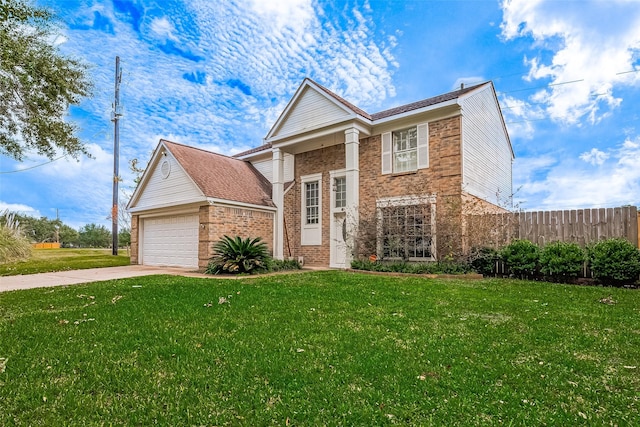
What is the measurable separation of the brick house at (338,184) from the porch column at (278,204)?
0.14ft

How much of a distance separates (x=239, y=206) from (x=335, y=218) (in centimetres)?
384

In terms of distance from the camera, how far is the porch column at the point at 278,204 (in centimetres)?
1505

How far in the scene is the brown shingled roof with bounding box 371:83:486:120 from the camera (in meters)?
11.9

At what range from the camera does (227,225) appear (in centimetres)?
1335

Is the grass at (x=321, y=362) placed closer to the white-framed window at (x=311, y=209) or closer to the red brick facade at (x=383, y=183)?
the red brick facade at (x=383, y=183)

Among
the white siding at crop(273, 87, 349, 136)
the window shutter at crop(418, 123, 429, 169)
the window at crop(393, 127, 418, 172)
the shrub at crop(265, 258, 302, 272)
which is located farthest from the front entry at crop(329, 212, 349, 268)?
the white siding at crop(273, 87, 349, 136)

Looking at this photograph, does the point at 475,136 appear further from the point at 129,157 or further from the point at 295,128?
the point at 129,157

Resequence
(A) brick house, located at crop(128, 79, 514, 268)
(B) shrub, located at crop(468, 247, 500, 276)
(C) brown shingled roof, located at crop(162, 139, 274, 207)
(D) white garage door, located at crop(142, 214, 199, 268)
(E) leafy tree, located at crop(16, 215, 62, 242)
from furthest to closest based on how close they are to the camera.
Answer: (E) leafy tree, located at crop(16, 215, 62, 242), (D) white garage door, located at crop(142, 214, 199, 268), (C) brown shingled roof, located at crop(162, 139, 274, 207), (A) brick house, located at crop(128, 79, 514, 268), (B) shrub, located at crop(468, 247, 500, 276)

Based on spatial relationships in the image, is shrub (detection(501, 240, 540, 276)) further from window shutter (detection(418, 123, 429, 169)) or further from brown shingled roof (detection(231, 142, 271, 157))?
brown shingled roof (detection(231, 142, 271, 157))

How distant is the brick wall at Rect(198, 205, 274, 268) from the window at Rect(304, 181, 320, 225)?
172 centimetres

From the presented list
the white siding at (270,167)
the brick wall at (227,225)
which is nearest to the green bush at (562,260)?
the brick wall at (227,225)

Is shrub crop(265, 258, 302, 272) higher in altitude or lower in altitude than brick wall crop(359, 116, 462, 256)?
lower

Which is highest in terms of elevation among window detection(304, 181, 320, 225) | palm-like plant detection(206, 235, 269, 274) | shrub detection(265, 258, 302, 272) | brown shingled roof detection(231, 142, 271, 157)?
brown shingled roof detection(231, 142, 271, 157)

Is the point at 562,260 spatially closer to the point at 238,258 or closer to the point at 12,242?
the point at 238,258
